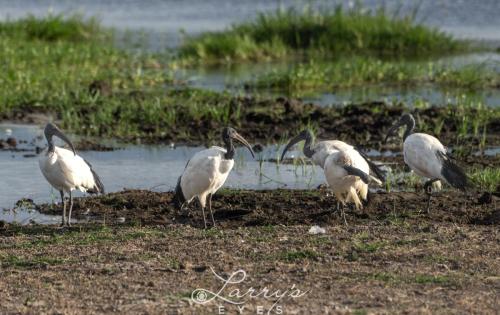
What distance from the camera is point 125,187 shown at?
11711 millimetres

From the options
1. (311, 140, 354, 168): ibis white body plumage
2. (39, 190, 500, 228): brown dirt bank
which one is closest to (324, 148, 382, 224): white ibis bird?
(39, 190, 500, 228): brown dirt bank

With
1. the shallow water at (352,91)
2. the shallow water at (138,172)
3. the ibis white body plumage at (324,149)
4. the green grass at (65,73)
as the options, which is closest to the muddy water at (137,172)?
the shallow water at (138,172)

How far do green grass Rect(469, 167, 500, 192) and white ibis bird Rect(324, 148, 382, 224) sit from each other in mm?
1734

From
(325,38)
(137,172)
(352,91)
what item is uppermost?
(137,172)

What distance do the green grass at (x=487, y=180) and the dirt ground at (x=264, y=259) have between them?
592mm

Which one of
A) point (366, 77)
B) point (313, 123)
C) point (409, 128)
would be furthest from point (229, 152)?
point (366, 77)

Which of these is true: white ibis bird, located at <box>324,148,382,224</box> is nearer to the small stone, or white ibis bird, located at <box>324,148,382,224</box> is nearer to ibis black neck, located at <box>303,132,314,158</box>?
the small stone

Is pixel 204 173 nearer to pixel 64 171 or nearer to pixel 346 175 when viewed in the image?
pixel 346 175

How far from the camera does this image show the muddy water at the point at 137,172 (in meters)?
11.5

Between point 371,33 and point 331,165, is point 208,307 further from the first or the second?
point 371,33

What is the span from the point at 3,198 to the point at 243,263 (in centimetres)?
426

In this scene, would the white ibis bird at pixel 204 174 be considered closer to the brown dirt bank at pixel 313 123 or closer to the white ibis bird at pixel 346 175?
the white ibis bird at pixel 346 175

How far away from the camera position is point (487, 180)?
11062 mm

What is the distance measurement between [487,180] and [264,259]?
398cm
